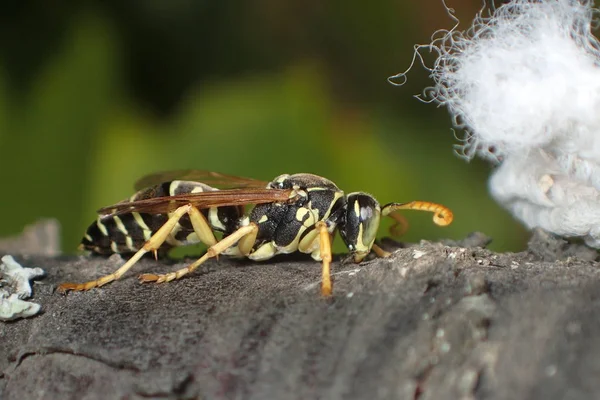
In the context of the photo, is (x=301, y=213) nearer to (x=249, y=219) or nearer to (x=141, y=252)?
(x=249, y=219)

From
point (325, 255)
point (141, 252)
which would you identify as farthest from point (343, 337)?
point (141, 252)

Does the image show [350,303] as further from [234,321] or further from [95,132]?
[95,132]

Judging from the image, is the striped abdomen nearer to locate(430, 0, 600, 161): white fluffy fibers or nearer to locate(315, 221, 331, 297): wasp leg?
locate(315, 221, 331, 297): wasp leg

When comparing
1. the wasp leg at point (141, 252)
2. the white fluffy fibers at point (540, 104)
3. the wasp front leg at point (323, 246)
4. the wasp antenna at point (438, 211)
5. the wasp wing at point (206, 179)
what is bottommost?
the wasp leg at point (141, 252)

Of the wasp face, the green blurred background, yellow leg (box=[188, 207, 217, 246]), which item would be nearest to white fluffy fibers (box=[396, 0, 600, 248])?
the wasp face

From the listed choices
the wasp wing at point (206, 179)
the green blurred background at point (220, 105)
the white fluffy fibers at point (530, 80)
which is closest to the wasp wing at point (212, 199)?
the wasp wing at point (206, 179)

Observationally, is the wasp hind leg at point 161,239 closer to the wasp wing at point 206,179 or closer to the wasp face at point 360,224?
the wasp wing at point 206,179

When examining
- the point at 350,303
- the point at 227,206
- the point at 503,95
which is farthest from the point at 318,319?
the point at 227,206
